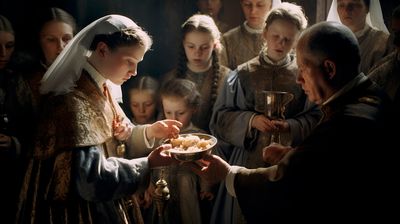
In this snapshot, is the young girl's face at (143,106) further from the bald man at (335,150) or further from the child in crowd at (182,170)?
the bald man at (335,150)

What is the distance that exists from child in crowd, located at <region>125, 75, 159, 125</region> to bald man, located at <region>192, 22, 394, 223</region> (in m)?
1.90

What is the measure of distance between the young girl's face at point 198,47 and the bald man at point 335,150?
1606mm

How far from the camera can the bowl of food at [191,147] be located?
9.76ft

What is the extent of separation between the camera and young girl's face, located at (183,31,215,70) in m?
4.33

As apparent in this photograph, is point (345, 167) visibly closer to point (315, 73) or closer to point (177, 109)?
point (315, 73)

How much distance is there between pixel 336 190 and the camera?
8.59 ft

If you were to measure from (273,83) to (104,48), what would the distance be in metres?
1.92

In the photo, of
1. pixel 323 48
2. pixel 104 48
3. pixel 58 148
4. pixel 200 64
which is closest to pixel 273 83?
pixel 200 64

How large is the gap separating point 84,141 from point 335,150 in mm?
1583

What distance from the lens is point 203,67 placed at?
450 cm

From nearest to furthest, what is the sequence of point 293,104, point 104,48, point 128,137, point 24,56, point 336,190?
point 336,190
point 104,48
point 128,137
point 24,56
point 293,104

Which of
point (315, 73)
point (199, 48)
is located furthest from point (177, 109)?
point (315, 73)

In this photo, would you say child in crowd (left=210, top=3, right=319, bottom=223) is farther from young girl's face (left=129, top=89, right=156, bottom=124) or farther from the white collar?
the white collar

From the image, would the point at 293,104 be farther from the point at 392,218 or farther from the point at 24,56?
the point at 24,56
